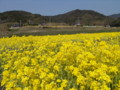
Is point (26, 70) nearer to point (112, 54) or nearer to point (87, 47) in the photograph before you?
point (112, 54)

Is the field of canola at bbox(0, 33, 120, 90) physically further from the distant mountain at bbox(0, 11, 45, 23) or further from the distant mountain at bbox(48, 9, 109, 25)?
the distant mountain at bbox(0, 11, 45, 23)

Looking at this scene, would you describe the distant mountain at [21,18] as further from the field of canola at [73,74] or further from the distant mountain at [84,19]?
the field of canola at [73,74]

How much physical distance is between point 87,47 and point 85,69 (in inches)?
73.5

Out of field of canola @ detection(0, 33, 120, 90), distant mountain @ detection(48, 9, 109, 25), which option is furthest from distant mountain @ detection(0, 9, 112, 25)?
field of canola @ detection(0, 33, 120, 90)

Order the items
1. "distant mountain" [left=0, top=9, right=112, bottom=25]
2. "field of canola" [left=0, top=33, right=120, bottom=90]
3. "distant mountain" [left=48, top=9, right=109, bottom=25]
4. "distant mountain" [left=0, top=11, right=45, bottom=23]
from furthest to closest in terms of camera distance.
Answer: "distant mountain" [left=0, top=11, right=45, bottom=23] < "distant mountain" [left=48, top=9, right=109, bottom=25] < "distant mountain" [left=0, top=9, right=112, bottom=25] < "field of canola" [left=0, top=33, right=120, bottom=90]

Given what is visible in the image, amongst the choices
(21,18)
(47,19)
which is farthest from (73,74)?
(47,19)

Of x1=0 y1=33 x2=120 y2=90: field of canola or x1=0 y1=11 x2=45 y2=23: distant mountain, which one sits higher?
x1=0 y1=33 x2=120 y2=90: field of canola

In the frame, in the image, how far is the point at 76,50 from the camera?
16.3 ft

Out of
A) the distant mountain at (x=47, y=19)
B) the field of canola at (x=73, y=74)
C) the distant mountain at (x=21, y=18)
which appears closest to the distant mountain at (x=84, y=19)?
the distant mountain at (x=47, y=19)

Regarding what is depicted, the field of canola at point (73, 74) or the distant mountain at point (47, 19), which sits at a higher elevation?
the field of canola at point (73, 74)

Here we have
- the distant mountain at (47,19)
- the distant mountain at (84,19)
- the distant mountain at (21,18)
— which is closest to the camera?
the distant mountain at (47,19)

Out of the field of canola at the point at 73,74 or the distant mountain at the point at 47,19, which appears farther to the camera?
the distant mountain at the point at 47,19

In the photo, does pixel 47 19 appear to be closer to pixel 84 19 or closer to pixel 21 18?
pixel 21 18

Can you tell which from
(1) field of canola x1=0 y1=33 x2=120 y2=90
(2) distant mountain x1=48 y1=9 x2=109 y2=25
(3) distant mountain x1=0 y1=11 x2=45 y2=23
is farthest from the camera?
(3) distant mountain x1=0 y1=11 x2=45 y2=23
